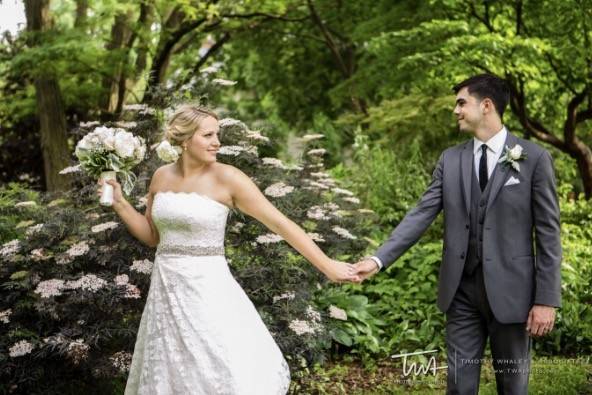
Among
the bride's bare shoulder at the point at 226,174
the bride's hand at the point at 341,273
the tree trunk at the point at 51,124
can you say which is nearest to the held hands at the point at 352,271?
the bride's hand at the point at 341,273

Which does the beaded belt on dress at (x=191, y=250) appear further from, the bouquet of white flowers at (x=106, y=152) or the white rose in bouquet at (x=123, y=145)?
the white rose in bouquet at (x=123, y=145)

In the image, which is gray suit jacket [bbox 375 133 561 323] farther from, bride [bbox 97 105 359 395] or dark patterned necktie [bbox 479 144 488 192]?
bride [bbox 97 105 359 395]

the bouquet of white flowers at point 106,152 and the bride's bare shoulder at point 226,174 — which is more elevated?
the bouquet of white flowers at point 106,152

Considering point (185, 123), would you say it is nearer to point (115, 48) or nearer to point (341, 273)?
point (341, 273)

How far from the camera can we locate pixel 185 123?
409 centimetres

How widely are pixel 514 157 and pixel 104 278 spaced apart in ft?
10.0

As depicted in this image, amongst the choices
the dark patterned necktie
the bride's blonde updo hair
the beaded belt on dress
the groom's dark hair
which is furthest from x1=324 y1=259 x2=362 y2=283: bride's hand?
the groom's dark hair

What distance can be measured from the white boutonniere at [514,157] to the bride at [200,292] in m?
1.14

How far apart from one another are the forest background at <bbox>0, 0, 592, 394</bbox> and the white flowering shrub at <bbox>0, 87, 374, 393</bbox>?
2 centimetres

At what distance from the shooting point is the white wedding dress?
3.83 m

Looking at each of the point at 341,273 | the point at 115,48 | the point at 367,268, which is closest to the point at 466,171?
the point at 367,268

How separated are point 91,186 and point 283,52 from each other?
12677 mm

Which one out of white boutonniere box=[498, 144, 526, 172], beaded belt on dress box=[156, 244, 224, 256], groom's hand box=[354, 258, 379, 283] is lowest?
groom's hand box=[354, 258, 379, 283]

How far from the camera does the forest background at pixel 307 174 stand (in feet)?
18.2
